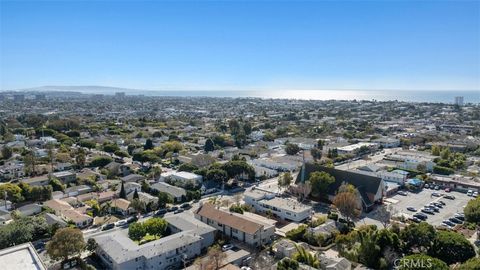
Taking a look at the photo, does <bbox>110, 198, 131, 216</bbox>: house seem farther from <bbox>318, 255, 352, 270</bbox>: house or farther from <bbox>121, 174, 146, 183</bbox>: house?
<bbox>318, 255, 352, 270</bbox>: house

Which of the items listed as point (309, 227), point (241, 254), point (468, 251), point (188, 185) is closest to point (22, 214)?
point (188, 185)

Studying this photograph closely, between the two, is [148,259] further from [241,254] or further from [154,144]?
[154,144]

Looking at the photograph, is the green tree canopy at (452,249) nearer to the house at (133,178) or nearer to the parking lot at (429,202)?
the parking lot at (429,202)

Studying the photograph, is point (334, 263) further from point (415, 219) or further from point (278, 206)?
point (415, 219)

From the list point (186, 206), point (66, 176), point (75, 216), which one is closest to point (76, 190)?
point (66, 176)

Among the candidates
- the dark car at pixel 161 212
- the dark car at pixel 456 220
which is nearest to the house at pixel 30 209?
the dark car at pixel 161 212
